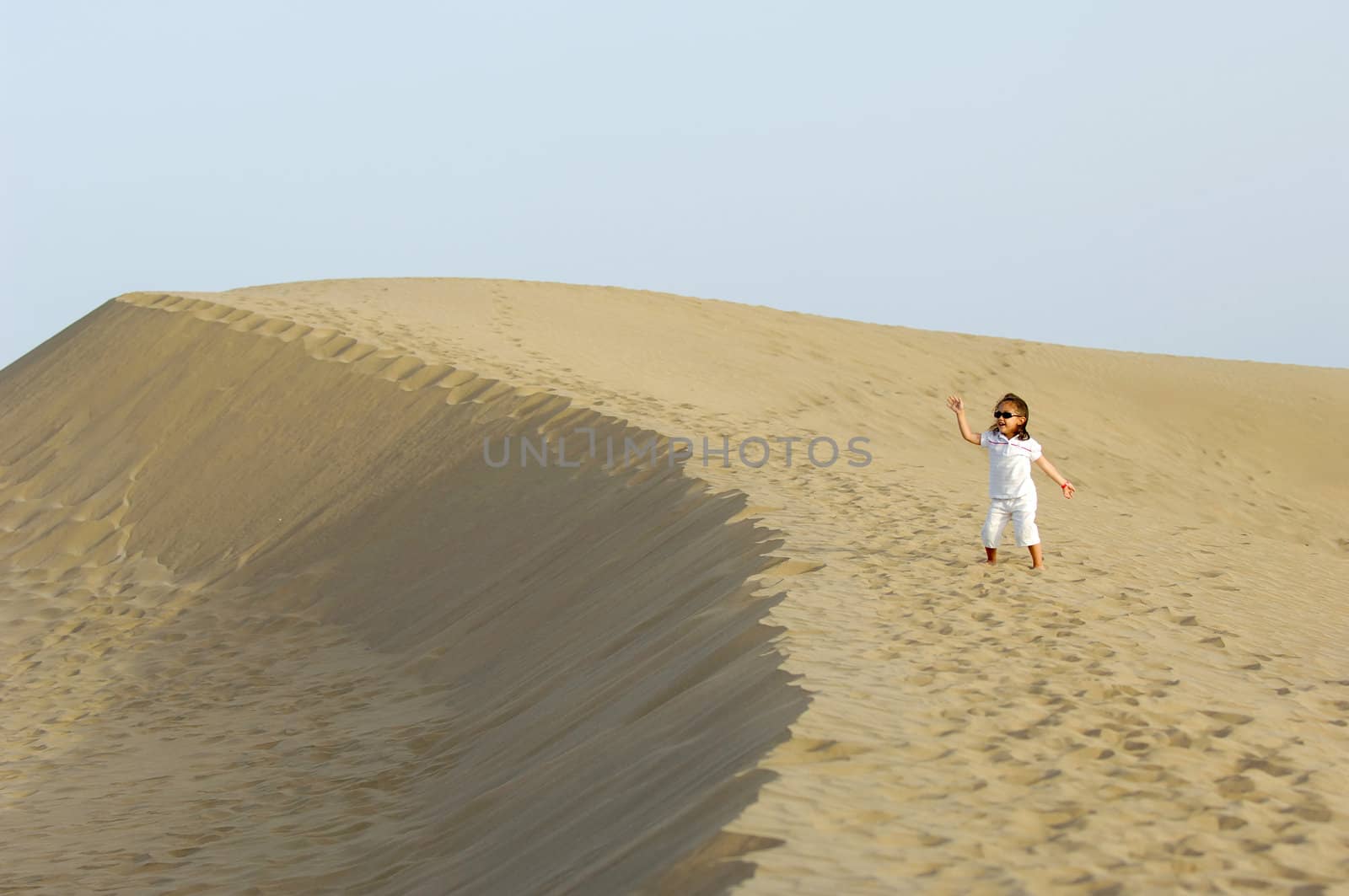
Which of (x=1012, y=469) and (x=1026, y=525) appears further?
(x=1026, y=525)

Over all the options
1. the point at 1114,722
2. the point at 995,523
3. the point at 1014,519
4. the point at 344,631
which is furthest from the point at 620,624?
the point at 344,631

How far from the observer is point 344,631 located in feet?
35.5

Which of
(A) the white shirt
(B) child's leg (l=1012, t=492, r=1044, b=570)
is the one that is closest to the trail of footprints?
(B) child's leg (l=1012, t=492, r=1044, b=570)

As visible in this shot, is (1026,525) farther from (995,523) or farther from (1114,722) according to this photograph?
(1114,722)

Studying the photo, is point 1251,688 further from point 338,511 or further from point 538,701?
point 338,511

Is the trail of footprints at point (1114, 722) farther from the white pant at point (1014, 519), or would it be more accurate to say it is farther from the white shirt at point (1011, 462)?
the white shirt at point (1011, 462)

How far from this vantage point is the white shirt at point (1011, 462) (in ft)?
24.6

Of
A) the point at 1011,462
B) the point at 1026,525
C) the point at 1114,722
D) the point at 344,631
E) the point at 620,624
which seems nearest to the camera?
the point at 1114,722

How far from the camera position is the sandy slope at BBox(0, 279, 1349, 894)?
4371 mm

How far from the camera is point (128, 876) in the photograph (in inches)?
246

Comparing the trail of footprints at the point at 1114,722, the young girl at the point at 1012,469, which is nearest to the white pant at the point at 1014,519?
the young girl at the point at 1012,469

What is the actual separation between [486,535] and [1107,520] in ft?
17.4

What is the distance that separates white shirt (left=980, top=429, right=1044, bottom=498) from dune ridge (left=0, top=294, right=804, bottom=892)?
1546 mm

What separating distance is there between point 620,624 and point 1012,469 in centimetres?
255
